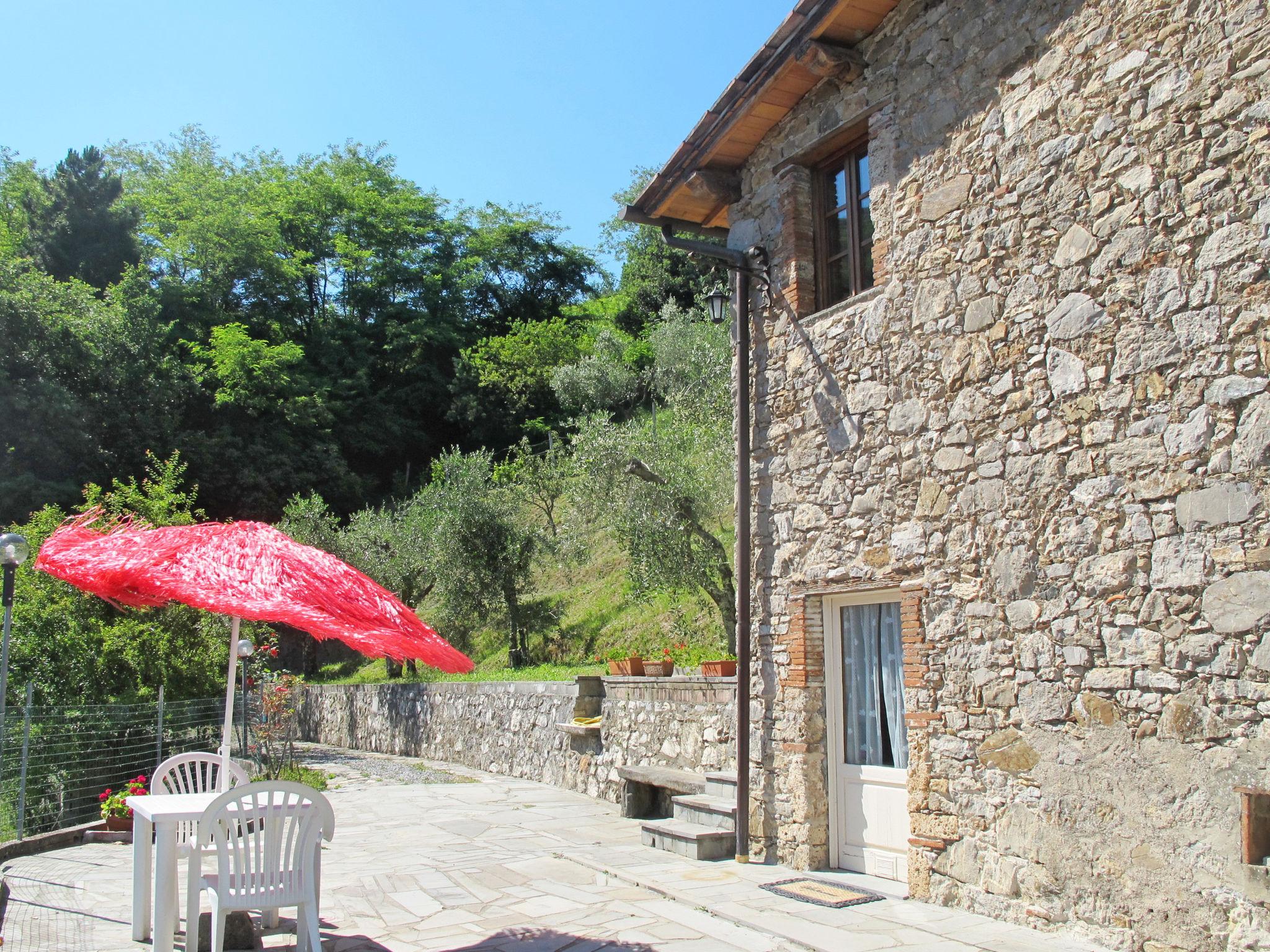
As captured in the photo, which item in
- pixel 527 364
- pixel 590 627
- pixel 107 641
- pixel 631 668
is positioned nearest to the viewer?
pixel 631 668

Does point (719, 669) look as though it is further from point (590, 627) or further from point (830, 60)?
point (590, 627)

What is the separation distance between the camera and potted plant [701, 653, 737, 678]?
8.59 metres

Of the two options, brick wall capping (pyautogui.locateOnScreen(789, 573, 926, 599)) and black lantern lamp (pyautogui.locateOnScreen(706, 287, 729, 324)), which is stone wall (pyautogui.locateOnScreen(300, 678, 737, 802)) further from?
black lantern lamp (pyautogui.locateOnScreen(706, 287, 729, 324))

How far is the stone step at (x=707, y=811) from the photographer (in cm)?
745

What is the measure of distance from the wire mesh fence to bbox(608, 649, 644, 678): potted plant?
5.21 m

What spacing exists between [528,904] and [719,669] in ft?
10.5

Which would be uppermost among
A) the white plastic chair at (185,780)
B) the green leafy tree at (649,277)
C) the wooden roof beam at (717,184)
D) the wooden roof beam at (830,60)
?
the green leafy tree at (649,277)

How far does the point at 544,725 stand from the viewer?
41.2 ft

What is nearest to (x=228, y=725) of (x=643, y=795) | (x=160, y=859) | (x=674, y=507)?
(x=160, y=859)

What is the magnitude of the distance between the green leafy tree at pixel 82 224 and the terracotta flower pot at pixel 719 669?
1149 inches

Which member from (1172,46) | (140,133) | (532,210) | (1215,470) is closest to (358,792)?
(1215,470)

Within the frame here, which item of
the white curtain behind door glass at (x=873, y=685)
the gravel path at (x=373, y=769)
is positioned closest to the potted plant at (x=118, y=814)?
the gravel path at (x=373, y=769)

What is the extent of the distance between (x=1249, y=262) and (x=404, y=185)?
149 ft

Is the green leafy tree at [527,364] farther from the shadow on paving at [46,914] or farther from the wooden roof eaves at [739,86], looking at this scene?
the shadow on paving at [46,914]
